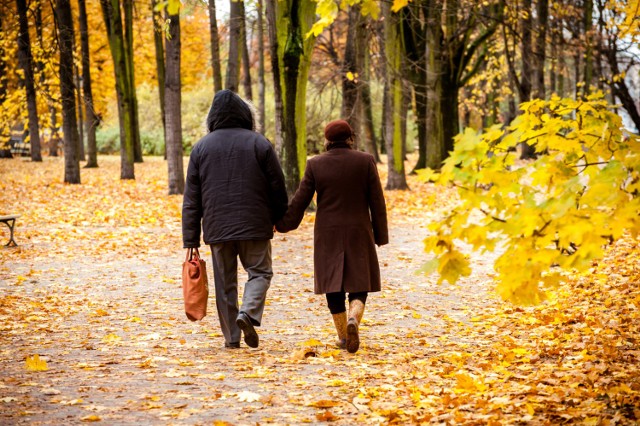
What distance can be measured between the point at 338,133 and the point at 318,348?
1.83m

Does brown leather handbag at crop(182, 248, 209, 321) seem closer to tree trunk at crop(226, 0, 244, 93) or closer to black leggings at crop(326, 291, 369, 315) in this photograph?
black leggings at crop(326, 291, 369, 315)

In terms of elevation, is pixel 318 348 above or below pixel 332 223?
below

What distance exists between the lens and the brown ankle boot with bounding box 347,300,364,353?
20.2 ft

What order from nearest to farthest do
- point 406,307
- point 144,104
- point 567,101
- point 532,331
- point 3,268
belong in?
point 567,101, point 532,331, point 406,307, point 3,268, point 144,104

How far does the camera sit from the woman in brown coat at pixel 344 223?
618cm

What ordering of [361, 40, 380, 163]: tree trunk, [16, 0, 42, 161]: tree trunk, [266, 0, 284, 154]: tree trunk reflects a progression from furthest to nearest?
[361, 40, 380, 163]: tree trunk, [16, 0, 42, 161]: tree trunk, [266, 0, 284, 154]: tree trunk

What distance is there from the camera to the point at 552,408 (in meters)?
4.57

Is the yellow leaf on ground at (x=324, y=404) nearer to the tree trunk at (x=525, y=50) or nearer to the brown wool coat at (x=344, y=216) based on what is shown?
the brown wool coat at (x=344, y=216)

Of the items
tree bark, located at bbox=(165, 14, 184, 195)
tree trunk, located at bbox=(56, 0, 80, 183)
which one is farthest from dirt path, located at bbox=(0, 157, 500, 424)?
tree trunk, located at bbox=(56, 0, 80, 183)

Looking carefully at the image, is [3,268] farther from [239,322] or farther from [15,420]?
[15,420]

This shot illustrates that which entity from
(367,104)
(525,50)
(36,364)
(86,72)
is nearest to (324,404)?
(36,364)

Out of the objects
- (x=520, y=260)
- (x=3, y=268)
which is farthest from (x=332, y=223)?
(x=3, y=268)

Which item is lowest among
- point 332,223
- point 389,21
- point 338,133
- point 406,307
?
point 406,307

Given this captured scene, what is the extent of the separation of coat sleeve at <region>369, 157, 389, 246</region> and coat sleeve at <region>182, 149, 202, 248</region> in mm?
1447
